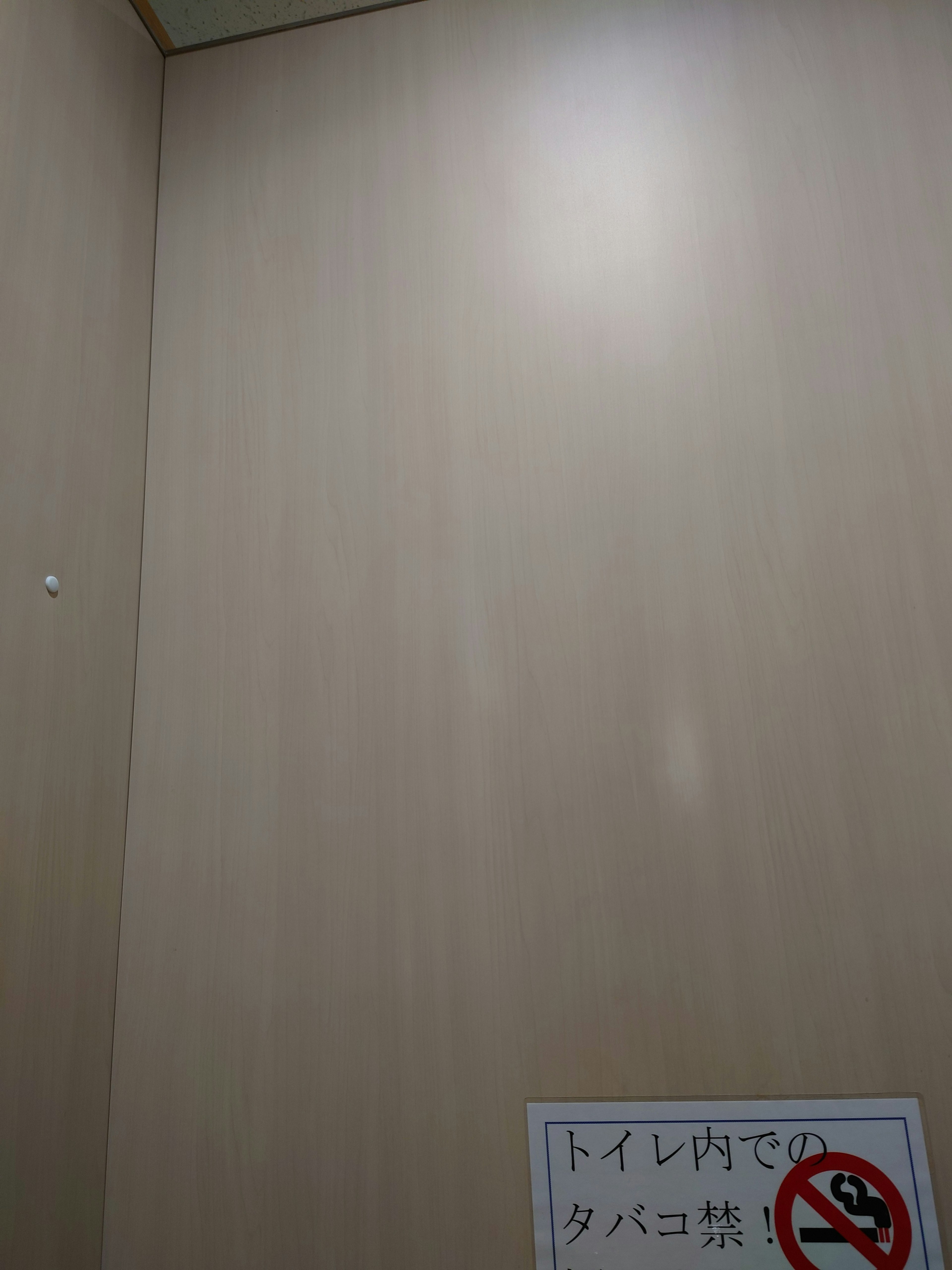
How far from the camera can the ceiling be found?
1.23 metres

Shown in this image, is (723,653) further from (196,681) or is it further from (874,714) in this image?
(196,681)

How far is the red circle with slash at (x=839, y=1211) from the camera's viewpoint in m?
0.79

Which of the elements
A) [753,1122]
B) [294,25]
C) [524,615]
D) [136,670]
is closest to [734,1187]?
[753,1122]

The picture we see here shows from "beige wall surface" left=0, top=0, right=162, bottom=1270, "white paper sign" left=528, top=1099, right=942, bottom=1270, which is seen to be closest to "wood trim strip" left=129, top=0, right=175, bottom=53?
"beige wall surface" left=0, top=0, right=162, bottom=1270

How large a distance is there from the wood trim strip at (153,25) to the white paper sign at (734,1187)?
160 centimetres

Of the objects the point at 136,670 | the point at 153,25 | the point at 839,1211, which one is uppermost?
the point at 153,25

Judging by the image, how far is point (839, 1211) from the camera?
81 cm

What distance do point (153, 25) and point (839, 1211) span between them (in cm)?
179

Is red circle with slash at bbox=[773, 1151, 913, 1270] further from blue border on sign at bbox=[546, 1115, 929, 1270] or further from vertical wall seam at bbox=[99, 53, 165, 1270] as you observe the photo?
vertical wall seam at bbox=[99, 53, 165, 1270]

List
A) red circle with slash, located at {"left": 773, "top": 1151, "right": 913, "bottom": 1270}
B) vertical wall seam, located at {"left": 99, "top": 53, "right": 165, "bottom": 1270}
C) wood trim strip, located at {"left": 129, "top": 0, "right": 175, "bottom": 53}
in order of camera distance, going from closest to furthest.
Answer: red circle with slash, located at {"left": 773, "top": 1151, "right": 913, "bottom": 1270} → vertical wall seam, located at {"left": 99, "top": 53, "right": 165, "bottom": 1270} → wood trim strip, located at {"left": 129, "top": 0, "right": 175, "bottom": 53}

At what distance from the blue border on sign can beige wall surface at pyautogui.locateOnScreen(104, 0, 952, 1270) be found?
28mm

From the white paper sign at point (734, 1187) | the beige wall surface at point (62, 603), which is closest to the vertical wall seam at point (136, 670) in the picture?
the beige wall surface at point (62, 603)

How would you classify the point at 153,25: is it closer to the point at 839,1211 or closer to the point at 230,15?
the point at 230,15

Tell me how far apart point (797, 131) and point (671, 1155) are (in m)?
1.27
